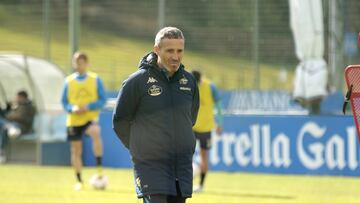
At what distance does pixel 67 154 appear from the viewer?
23.8 meters

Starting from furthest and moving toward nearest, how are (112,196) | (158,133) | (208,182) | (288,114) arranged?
(288,114), (208,182), (112,196), (158,133)

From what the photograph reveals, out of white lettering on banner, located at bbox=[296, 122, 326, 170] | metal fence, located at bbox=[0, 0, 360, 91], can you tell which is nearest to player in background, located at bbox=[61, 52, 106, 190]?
white lettering on banner, located at bbox=[296, 122, 326, 170]

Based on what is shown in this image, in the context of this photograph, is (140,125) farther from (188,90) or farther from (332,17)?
(332,17)

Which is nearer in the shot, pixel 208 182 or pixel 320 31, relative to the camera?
pixel 208 182

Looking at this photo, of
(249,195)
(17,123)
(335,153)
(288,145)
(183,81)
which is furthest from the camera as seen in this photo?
(17,123)

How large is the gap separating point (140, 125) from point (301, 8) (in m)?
12.8

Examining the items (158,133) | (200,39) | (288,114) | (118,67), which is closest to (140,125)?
(158,133)

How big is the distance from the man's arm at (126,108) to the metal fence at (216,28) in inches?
503

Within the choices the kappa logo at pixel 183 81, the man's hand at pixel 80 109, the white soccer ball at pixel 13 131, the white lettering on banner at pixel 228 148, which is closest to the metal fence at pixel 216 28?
the white lettering on banner at pixel 228 148

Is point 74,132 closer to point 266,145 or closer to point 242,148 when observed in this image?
point 242,148

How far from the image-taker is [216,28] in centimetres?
2325

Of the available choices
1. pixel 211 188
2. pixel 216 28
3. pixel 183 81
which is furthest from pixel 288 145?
pixel 183 81

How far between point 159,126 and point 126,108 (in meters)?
0.32

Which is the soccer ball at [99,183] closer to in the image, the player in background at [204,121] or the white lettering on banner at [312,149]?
the player in background at [204,121]
